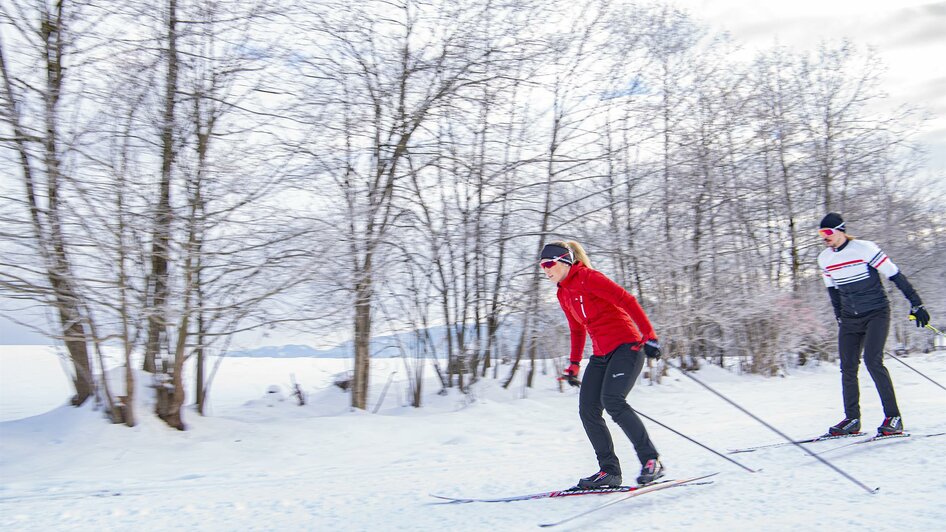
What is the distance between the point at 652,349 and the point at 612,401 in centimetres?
38

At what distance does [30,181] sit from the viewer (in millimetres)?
5133

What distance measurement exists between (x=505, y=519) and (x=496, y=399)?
5.56 metres

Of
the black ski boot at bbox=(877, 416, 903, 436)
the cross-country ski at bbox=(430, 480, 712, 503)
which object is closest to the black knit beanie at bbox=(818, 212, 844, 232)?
the black ski boot at bbox=(877, 416, 903, 436)

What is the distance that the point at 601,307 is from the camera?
3676mm

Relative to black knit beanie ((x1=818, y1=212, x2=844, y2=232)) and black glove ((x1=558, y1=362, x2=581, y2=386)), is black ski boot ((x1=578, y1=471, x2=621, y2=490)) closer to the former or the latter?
black glove ((x1=558, y1=362, x2=581, y2=386))

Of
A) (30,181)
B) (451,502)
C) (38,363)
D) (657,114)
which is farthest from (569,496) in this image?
(657,114)

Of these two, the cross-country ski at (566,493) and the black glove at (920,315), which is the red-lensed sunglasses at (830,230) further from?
the cross-country ski at (566,493)

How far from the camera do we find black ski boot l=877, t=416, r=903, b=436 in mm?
4617

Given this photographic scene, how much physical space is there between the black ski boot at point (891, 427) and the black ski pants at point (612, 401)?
2225mm

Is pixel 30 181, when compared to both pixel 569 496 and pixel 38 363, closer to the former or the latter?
pixel 38 363

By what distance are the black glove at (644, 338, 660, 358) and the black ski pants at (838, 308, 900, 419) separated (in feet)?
7.93

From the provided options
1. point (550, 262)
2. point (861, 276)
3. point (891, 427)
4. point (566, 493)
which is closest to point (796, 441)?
point (891, 427)

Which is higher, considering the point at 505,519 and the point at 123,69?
the point at 123,69

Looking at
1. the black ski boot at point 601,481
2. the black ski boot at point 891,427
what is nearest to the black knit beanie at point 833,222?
the black ski boot at point 891,427
